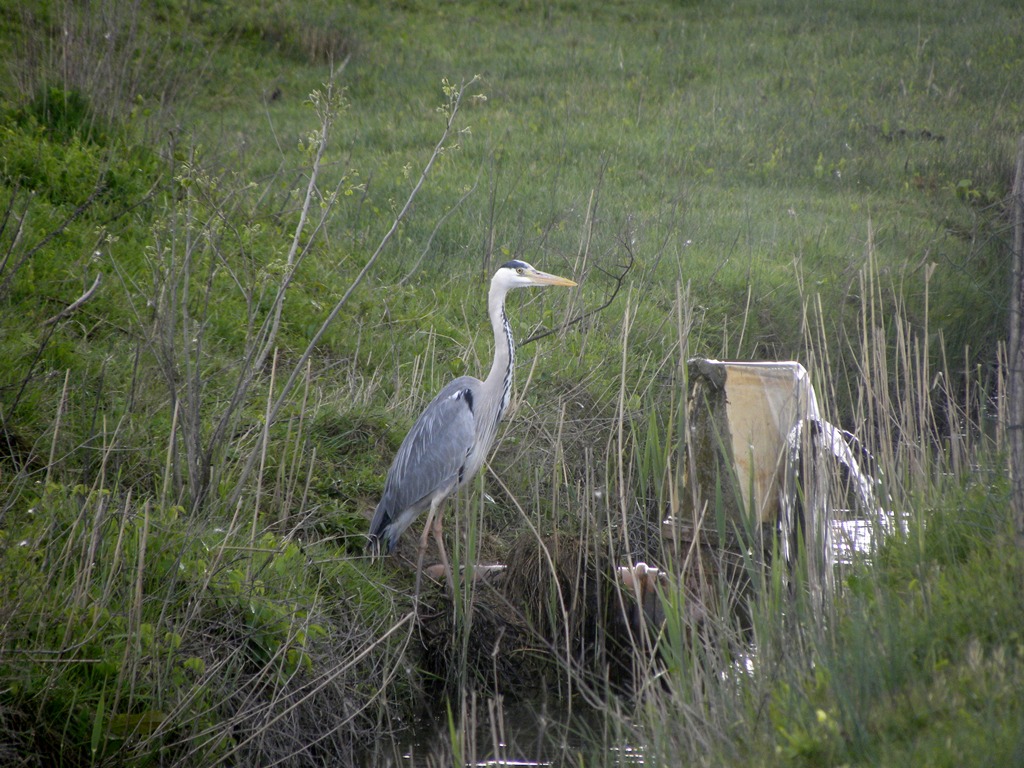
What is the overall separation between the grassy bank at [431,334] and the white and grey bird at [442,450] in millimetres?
189

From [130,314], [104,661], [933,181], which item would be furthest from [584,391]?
[933,181]

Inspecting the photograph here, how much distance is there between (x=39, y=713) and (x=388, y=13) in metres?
12.2

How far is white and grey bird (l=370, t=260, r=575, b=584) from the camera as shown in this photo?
190 inches

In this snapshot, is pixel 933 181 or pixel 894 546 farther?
pixel 933 181

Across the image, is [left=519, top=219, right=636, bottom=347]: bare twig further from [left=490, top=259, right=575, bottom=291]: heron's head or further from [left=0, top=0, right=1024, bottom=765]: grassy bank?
[left=490, top=259, right=575, bottom=291]: heron's head

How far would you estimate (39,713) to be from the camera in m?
3.16

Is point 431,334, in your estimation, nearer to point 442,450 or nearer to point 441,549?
point 442,450

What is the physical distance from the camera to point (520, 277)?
5.26 metres

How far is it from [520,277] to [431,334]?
93 cm

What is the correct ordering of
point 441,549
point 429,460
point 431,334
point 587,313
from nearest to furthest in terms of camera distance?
point 441,549
point 429,460
point 431,334
point 587,313

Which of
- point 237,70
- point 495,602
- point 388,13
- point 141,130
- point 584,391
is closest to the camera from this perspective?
point 495,602

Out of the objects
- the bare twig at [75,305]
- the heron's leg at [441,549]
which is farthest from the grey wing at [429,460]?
the bare twig at [75,305]

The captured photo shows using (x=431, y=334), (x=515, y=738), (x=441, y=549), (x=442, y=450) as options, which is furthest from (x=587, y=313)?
(x=515, y=738)

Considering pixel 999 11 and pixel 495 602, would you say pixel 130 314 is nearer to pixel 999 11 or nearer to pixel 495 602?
pixel 495 602
